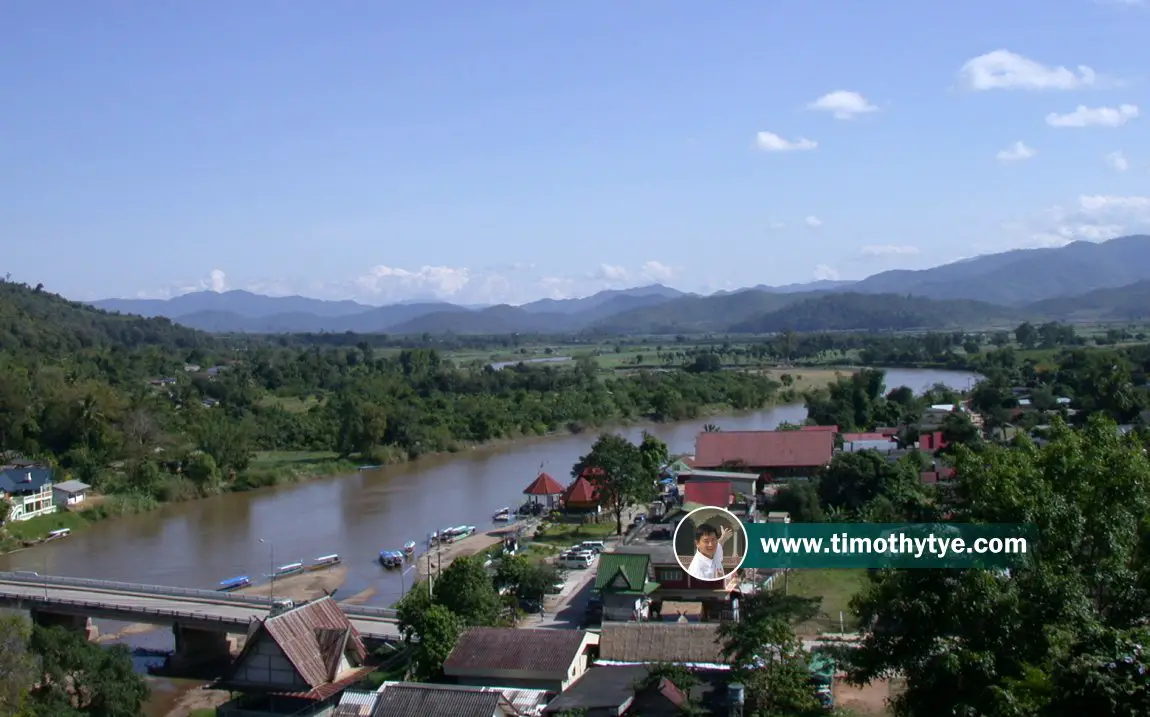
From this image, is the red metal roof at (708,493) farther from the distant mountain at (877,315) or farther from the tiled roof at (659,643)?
the distant mountain at (877,315)

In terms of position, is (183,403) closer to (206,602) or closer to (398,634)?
(206,602)

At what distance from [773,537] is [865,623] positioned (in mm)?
3666

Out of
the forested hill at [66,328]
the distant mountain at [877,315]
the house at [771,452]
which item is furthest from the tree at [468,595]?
the distant mountain at [877,315]

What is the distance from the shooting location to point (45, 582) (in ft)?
44.1

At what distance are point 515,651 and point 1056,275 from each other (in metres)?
189

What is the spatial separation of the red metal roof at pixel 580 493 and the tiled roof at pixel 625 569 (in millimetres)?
6176

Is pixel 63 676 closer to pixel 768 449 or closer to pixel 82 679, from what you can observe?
pixel 82 679

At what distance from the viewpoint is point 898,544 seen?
6781 millimetres

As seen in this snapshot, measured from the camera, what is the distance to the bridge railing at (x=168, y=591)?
464 inches

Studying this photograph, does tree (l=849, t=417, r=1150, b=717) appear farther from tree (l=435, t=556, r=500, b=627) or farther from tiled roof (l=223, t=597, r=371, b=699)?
tiled roof (l=223, t=597, r=371, b=699)

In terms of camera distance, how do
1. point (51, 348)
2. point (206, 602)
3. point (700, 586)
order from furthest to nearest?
point (51, 348) < point (206, 602) < point (700, 586)

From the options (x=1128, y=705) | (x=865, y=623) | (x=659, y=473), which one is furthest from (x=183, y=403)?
(x=1128, y=705)

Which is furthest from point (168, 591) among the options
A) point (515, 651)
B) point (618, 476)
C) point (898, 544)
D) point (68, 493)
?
point (898, 544)

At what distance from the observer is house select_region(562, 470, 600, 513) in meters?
17.2
